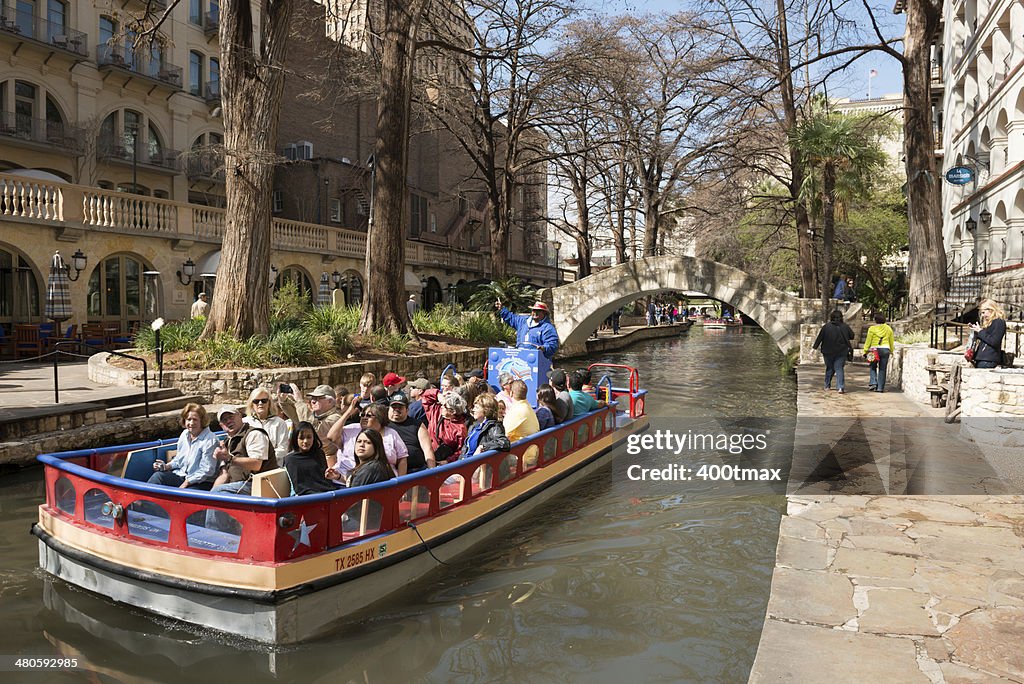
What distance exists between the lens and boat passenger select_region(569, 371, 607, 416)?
11.9 m

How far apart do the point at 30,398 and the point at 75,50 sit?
63.0 ft

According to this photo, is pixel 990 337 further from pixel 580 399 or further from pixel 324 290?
pixel 324 290

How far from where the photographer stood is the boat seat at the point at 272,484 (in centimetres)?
632

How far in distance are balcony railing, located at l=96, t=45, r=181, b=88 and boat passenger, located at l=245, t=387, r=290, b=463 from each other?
23.8 m

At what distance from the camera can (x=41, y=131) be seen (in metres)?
26.4

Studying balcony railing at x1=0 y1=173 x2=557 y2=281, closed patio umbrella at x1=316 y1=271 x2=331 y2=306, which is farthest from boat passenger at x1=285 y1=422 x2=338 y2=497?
closed patio umbrella at x1=316 y1=271 x2=331 y2=306

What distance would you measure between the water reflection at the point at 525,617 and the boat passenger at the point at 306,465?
3.80 ft

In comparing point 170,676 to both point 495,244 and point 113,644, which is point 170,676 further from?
point 495,244

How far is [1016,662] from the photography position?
4.56 metres

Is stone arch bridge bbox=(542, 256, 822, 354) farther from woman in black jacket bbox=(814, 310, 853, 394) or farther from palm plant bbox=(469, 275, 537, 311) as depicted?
woman in black jacket bbox=(814, 310, 853, 394)

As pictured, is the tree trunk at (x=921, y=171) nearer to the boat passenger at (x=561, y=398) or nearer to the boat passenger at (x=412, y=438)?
the boat passenger at (x=561, y=398)

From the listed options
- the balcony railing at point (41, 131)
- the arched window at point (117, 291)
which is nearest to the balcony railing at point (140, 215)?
the arched window at point (117, 291)

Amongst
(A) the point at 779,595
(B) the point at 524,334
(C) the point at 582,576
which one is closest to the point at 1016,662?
(A) the point at 779,595

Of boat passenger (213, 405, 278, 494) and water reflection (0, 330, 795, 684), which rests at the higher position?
boat passenger (213, 405, 278, 494)
